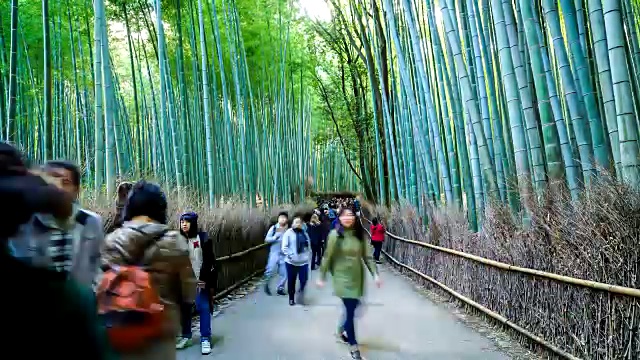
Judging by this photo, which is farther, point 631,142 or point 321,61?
point 321,61

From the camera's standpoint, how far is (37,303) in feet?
2.71

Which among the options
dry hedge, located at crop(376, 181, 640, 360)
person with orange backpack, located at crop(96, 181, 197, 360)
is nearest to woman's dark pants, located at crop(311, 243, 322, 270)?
dry hedge, located at crop(376, 181, 640, 360)

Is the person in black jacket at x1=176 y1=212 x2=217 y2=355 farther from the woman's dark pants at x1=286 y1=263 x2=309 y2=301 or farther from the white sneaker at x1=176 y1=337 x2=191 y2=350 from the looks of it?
the woman's dark pants at x1=286 y1=263 x2=309 y2=301

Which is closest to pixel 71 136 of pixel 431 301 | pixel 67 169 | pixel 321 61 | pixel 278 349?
pixel 321 61

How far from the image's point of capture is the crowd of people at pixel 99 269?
2.73ft

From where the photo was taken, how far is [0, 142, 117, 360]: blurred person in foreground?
819mm

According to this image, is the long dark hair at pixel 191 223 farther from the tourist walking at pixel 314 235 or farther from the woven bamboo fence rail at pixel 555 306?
the tourist walking at pixel 314 235

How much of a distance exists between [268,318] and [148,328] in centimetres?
404

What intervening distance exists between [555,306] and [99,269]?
2.72 meters

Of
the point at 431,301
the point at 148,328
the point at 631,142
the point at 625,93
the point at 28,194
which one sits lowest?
the point at 431,301

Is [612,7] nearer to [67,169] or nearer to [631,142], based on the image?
[631,142]

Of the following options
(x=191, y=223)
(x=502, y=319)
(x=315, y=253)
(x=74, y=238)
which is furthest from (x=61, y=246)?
(x=315, y=253)

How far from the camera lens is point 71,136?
13.4m

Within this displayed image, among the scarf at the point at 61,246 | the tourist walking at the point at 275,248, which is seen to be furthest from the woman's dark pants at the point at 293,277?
the scarf at the point at 61,246
